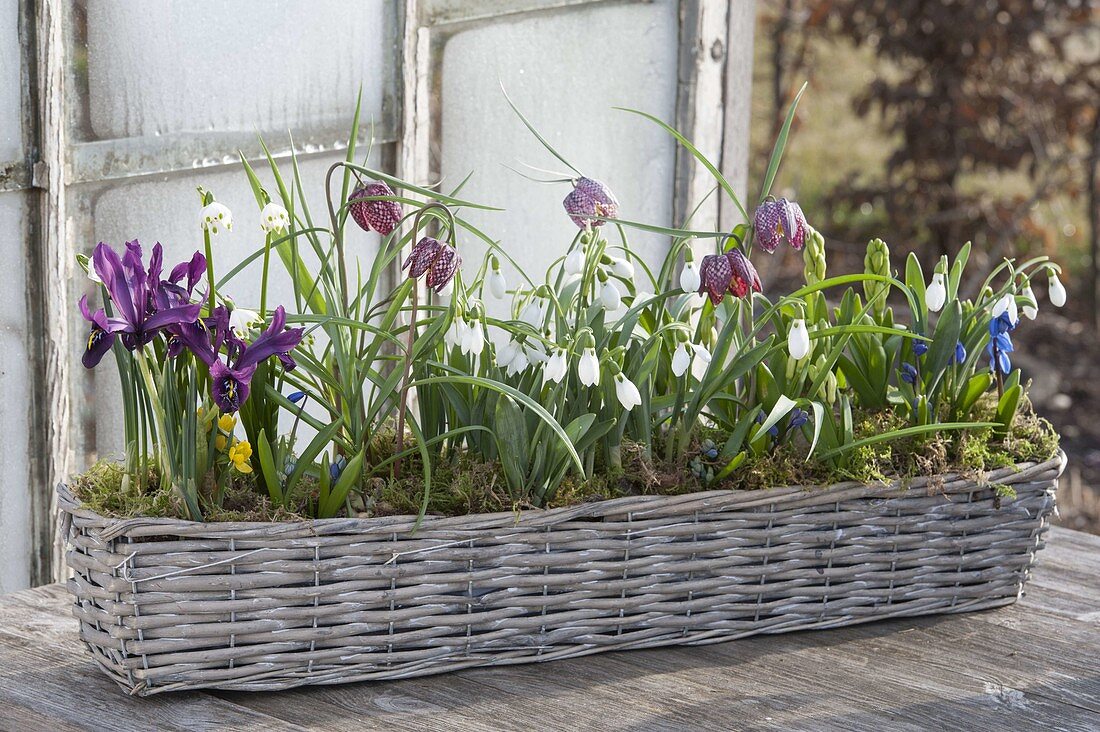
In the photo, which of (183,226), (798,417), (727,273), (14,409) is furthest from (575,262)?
(14,409)

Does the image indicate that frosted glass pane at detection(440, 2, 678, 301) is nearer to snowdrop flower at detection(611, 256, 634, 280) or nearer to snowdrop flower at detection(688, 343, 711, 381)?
snowdrop flower at detection(611, 256, 634, 280)

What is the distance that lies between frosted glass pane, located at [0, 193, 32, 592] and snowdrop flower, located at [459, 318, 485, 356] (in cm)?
61

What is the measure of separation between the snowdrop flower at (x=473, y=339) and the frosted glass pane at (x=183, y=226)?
0.51m

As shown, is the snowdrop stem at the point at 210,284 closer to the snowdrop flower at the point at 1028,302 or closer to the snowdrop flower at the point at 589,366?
the snowdrop flower at the point at 589,366

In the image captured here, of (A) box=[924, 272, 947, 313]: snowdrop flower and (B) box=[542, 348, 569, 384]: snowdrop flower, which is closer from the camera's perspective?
(B) box=[542, 348, 569, 384]: snowdrop flower

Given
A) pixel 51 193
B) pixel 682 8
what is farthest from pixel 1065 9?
pixel 51 193

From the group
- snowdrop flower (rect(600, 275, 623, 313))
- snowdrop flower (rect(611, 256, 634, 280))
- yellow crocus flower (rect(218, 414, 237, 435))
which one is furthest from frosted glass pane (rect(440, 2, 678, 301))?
yellow crocus flower (rect(218, 414, 237, 435))

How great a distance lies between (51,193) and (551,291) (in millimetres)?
603

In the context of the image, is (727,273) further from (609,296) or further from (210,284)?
(210,284)

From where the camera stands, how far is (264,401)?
1.14m

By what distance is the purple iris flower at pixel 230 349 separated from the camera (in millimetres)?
1014

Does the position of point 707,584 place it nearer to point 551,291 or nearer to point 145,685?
point 551,291

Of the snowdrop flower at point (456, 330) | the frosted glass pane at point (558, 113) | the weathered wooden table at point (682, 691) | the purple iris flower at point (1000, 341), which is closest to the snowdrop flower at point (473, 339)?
the snowdrop flower at point (456, 330)

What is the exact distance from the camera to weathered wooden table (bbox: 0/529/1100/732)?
3.53 feet
